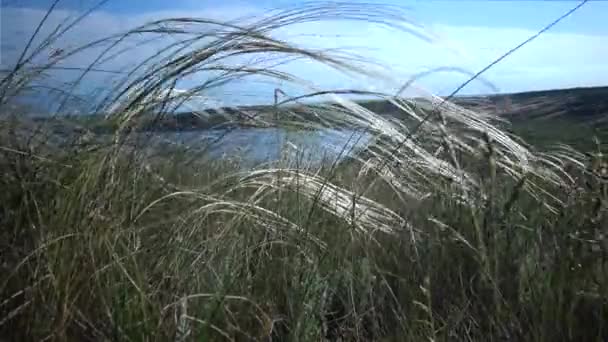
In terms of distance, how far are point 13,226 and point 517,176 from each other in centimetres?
168

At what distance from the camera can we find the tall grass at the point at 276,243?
1687mm

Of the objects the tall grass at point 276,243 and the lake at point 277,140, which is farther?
the lake at point 277,140

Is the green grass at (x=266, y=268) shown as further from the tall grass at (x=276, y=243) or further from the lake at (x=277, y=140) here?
the lake at (x=277, y=140)

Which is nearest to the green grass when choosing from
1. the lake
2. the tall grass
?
the tall grass

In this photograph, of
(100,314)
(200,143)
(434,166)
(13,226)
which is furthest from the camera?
(200,143)

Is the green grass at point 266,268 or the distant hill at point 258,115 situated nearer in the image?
the green grass at point 266,268

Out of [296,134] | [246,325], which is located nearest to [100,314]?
[246,325]

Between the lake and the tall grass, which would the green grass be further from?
the lake

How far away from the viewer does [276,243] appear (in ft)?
7.12

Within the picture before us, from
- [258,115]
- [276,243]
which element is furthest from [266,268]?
[258,115]

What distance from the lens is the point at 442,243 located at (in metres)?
2.08

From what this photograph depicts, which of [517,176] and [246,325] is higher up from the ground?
[517,176]

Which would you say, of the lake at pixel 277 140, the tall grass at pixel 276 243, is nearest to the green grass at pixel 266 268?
the tall grass at pixel 276 243

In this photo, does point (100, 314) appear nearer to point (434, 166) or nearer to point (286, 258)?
point (286, 258)
